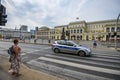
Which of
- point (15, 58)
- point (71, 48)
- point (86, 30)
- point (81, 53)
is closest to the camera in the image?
point (15, 58)

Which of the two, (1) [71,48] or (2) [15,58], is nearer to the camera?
(2) [15,58]

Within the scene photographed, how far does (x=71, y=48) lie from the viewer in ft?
45.4

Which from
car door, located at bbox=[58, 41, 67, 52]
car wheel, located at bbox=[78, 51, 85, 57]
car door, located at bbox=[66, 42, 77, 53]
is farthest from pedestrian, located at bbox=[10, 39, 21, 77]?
car door, located at bbox=[58, 41, 67, 52]

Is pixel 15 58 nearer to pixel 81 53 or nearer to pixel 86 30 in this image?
pixel 81 53

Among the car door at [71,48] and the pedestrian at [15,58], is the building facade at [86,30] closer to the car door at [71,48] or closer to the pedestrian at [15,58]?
the car door at [71,48]

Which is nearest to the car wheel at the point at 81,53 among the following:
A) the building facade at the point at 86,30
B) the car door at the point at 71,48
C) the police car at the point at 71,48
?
the police car at the point at 71,48

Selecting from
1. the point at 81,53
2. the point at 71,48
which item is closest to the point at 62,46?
the point at 71,48

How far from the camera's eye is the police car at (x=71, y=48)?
12.9 m

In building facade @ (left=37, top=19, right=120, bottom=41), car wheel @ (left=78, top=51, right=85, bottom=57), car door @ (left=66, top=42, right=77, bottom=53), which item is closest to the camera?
car wheel @ (left=78, top=51, right=85, bottom=57)

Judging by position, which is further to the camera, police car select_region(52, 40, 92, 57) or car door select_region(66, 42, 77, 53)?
car door select_region(66, 42, 77, 53)

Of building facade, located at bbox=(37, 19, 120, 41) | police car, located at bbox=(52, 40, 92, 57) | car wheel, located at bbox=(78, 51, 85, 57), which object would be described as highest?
building facade, located at bbox=(37, 19, 120, 41)

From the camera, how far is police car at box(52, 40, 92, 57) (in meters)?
12.9

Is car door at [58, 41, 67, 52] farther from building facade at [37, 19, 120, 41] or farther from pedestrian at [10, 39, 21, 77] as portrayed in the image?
building facade at [37, 19, 120, 41]

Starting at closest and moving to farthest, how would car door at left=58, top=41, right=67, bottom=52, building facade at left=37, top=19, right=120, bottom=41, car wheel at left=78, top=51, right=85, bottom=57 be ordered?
car wheel at left=78, top=51, right=85, bottom=57 → car door at left=58, top=41, right=67, bottom=52 → building facade at left=37, top=19, right=120, bottom=41
